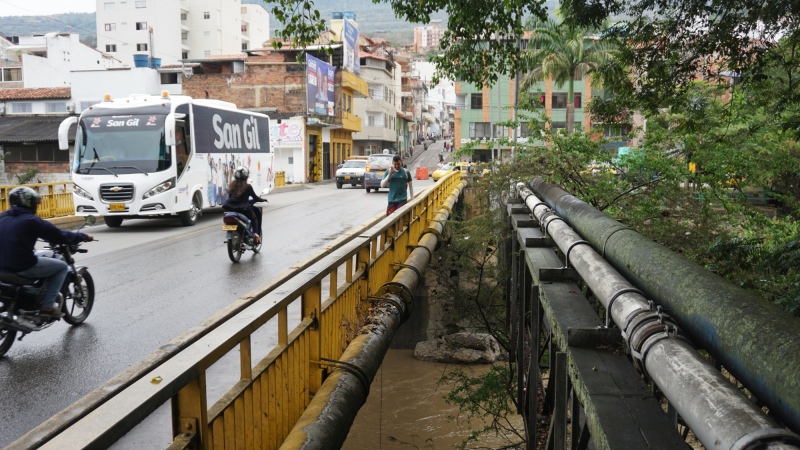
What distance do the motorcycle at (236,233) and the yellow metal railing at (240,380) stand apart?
701 centimetres

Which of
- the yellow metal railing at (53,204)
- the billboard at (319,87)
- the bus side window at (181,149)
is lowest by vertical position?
the yellow metal railing at (53,204)

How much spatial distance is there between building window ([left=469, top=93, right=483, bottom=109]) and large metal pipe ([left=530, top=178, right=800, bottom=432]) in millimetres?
70090

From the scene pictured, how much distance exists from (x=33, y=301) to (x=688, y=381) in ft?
23.2

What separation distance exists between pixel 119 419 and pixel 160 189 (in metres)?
17.6

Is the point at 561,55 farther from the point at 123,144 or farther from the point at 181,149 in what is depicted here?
the point at 123,144

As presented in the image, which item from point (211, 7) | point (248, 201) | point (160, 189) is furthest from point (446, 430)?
point (211, 7)

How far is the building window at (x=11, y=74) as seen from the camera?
227 ft

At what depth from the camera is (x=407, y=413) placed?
11.1 meters

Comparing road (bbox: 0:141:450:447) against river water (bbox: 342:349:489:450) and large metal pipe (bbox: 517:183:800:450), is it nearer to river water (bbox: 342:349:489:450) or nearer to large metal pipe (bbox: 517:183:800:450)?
river water (bbox: 342:349:489:450)

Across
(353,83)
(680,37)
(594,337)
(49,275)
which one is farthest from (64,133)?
(353,83)

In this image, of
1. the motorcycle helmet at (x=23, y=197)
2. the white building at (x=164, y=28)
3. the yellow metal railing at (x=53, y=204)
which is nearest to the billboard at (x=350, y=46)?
the white building at (x=164, y=28)

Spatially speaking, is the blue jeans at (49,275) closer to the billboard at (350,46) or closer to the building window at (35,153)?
the building window at (35,153)

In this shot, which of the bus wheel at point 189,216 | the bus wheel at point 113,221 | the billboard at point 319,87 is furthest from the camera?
the billboard at point 319,87

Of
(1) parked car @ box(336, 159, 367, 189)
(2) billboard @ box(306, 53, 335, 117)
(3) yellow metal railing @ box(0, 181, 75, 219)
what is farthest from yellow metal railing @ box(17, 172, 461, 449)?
(2) billboard @ box(306, 53, 335, 117)
